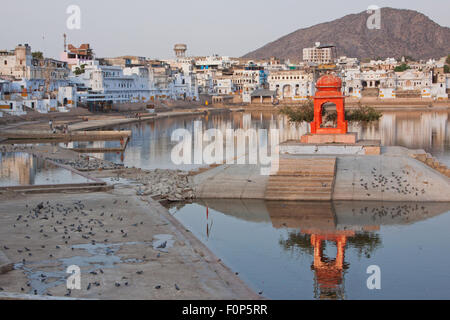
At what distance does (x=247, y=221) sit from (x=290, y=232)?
2.16m

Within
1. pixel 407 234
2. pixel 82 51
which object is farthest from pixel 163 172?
pixel 82 51

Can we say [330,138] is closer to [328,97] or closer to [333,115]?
[328,97]

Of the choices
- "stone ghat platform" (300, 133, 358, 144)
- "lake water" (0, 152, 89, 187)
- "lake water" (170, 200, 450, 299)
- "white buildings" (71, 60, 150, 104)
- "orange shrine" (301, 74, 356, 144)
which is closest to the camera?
"lake water" (170, 200, 450, 299)

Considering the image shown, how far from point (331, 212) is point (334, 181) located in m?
2.78

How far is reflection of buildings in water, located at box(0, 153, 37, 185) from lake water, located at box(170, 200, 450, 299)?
328 inches

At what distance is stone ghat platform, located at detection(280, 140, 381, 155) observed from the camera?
29438 mm

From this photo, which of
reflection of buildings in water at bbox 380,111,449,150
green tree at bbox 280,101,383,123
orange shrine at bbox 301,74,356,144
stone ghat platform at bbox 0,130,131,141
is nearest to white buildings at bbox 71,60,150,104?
stone ghat platform at bbox 0,130,131,141

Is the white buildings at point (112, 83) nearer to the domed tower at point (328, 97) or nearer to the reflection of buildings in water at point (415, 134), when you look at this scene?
the reflection of buildings in water at point (415, 134)

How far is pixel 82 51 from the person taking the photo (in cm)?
12612

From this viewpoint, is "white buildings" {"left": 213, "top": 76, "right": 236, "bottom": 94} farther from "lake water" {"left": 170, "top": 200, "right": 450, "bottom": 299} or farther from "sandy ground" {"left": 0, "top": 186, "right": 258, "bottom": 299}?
"sandy ground" {"left": 0, "top": 186, "right": 258, "bottom": 299}

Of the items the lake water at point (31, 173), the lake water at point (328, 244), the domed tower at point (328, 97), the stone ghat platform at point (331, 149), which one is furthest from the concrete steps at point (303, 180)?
the lake water at point (31, 173)

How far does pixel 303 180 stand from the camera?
25344 millimetres

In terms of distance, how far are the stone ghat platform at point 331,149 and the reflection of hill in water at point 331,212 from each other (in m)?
5.42
